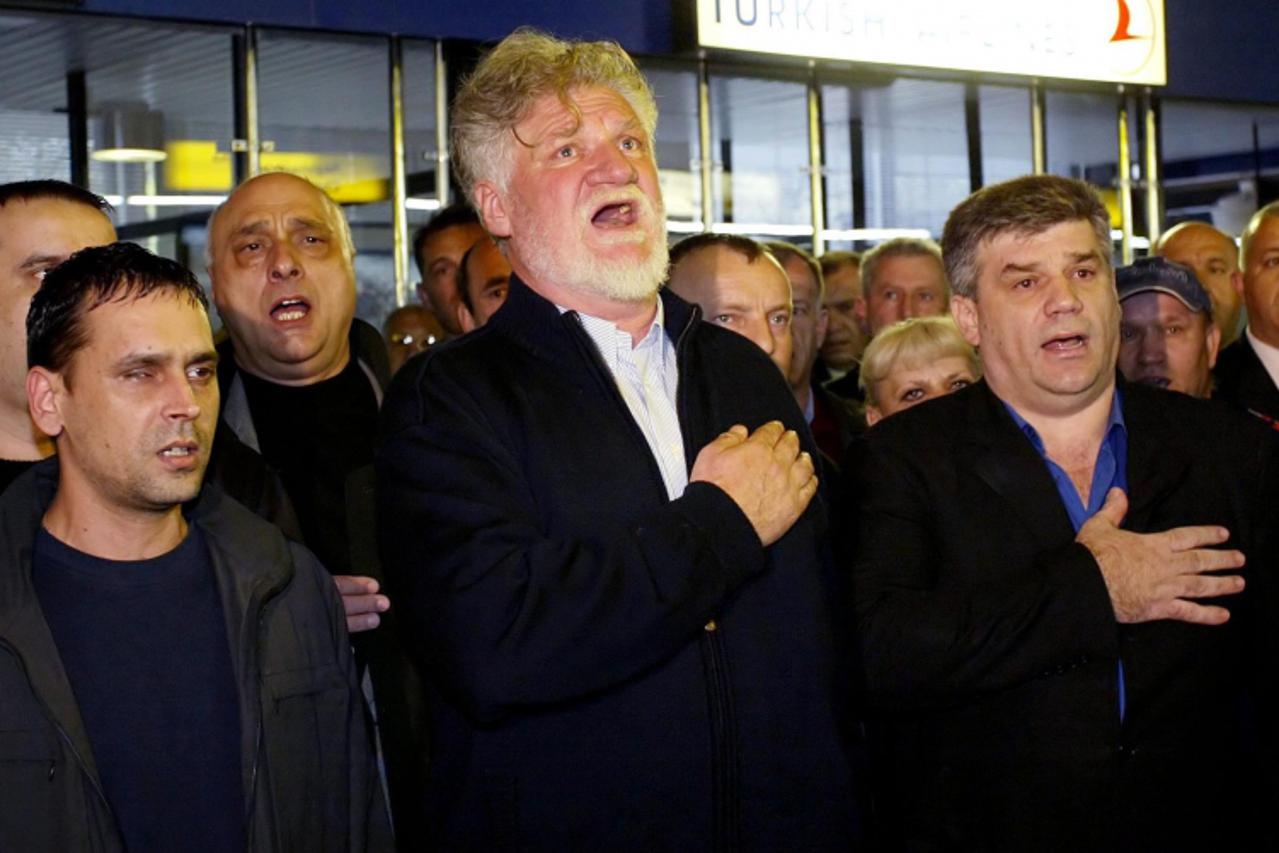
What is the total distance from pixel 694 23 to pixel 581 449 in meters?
6.73


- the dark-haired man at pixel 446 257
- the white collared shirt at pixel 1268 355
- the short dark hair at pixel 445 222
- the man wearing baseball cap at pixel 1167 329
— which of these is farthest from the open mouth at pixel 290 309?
the white collared shirt at pixel 1268 355

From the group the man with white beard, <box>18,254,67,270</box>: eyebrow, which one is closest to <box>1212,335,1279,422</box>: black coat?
the man with white beard

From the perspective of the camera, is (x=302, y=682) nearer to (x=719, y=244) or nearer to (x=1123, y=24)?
(x=719, y=244)

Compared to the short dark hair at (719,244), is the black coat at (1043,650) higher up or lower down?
lower down

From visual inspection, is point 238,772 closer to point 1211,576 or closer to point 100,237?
point 100,237

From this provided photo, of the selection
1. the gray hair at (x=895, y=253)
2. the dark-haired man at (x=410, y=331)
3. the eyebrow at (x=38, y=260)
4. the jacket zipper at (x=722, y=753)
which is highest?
the gray hair at (x=895, y=253)

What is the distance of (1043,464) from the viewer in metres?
2.92

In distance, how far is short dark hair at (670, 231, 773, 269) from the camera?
3.89 metres

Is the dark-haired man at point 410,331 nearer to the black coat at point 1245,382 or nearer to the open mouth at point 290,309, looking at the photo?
A: the open mouth at point 290,309

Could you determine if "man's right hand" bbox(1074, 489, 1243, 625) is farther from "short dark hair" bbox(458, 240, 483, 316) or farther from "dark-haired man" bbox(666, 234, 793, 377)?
"short dark hair" bbox(458, 240, 483, 316)

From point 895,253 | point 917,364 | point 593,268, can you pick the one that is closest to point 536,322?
point 593,268

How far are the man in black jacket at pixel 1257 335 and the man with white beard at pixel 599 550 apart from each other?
7.62 feet

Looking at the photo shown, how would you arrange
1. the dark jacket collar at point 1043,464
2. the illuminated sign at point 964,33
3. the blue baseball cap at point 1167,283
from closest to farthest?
the dark jacket collar at point 1043,464, the blue baseball cap at point 1167,283, the illuminated sign at point 964,33

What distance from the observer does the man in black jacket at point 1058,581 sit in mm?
2713
